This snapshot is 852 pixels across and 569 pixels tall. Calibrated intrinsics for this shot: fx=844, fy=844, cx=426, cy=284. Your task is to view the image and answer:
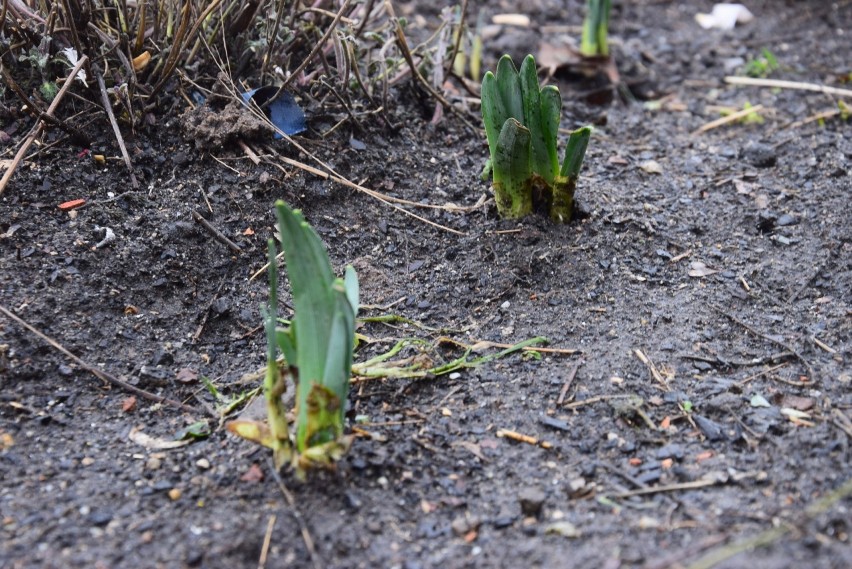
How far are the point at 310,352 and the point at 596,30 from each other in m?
2.29

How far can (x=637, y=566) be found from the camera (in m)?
1.37

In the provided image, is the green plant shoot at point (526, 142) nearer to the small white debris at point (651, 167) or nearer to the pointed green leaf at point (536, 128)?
the pointed green leaf at point (536, 128)

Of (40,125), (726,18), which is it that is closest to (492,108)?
(40,125)

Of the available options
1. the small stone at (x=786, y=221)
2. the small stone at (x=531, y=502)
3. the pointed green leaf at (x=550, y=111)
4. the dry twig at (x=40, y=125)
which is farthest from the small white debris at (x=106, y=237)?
the small stone at (x=786, y=221)

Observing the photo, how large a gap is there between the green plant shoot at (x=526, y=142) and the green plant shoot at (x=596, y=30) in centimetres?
127

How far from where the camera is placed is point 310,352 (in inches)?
58.0

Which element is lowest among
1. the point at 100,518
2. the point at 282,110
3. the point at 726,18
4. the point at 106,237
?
the point at 100,518

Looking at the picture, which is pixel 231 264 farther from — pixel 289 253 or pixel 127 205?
pixel 289 253

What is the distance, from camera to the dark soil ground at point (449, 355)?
1476mm

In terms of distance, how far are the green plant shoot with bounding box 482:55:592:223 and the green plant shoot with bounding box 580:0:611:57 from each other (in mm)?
1269

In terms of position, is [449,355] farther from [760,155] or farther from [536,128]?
[760,155]

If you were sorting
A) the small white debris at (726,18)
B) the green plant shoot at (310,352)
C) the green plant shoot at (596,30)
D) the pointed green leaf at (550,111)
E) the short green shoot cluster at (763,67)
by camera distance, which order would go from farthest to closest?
the small white debris at (726,18) < the short green shoot cluster at (763,67) < the green plant shoot at (596,30) < the pointed green leaf at (550,111) < the green plant shoot at (310,352)

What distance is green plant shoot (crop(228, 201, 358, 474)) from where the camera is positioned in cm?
143

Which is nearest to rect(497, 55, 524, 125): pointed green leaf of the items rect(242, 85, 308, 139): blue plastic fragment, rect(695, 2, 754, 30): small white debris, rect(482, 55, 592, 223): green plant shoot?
rect(482, 55, 592, 223): green plant shoot
